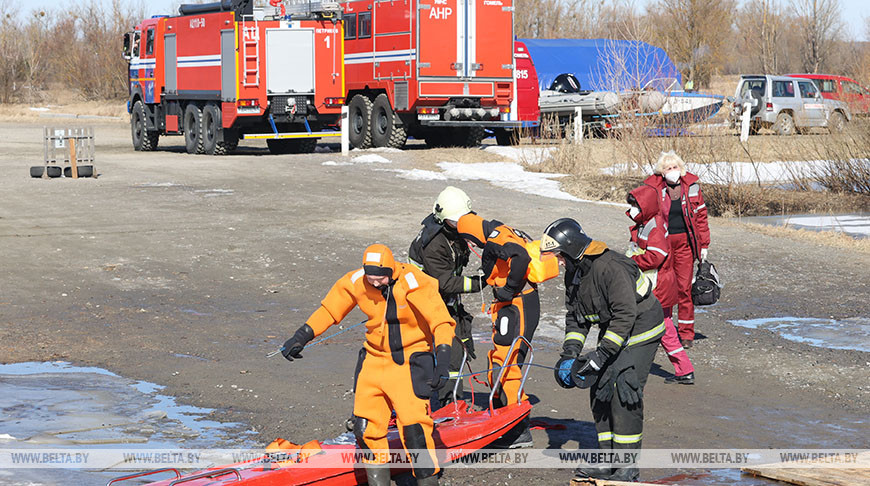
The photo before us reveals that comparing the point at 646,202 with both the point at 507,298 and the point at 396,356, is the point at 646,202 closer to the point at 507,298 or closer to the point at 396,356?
the point at 507,298

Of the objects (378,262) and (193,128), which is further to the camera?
(193,128)

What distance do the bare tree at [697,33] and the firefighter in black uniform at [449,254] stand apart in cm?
4804

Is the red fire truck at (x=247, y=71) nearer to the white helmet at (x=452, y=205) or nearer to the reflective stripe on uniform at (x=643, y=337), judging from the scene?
the white helmet at (x=452, y=205)

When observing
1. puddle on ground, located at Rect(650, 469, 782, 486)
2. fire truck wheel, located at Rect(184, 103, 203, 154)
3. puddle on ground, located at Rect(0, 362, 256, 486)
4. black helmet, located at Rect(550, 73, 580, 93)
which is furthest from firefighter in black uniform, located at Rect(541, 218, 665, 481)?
black helmet, located at Rect(550, 73, 580, 93)

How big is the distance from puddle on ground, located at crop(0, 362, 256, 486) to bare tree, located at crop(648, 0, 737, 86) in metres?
48.1

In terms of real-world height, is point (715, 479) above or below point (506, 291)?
below

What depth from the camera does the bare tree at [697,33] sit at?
5316 cm

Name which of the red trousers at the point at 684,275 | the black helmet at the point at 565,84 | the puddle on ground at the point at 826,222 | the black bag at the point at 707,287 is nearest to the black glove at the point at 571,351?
the red trousers at the point at 684,275

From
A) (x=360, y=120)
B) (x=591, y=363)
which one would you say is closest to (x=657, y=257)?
(x=591, y=363)

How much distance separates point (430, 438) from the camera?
5.69 meters

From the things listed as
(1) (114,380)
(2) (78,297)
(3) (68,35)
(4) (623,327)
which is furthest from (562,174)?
(3) (68,35)

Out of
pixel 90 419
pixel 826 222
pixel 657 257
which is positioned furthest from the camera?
pixel 826 222

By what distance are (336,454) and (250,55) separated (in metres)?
18.9

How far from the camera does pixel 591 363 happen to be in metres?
5.60
